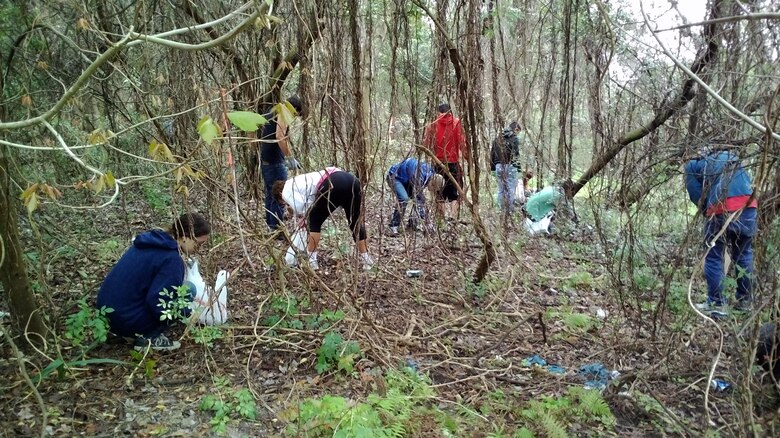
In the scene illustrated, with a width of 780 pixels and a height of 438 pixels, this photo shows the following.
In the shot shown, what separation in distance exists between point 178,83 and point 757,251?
378cm

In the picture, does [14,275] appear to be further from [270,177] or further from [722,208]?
[722,208]

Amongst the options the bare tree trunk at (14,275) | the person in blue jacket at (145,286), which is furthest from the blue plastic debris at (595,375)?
the bare tree trunk at (14,275)

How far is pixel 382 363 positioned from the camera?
10.6 feet

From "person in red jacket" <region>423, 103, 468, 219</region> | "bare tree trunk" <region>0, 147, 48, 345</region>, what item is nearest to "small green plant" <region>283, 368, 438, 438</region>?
"bare tree trunk" <region>0, 147, 48, 345</region>

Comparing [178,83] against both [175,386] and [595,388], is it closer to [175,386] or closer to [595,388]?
[175,386]

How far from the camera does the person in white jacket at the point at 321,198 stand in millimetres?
3957

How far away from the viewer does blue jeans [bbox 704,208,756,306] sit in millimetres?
3123

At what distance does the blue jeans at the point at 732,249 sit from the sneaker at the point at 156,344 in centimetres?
313

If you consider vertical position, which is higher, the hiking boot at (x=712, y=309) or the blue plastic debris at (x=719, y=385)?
the hiking boot at (x=712, y=309)

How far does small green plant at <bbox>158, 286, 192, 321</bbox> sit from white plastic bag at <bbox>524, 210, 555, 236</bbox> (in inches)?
171

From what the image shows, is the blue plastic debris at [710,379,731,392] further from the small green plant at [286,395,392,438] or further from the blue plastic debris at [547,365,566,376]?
the small green plant at [286,395,392,438]

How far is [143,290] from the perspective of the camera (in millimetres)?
3195

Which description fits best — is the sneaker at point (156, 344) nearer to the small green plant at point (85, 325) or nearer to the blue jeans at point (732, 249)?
the small green plant at point (85, 325)

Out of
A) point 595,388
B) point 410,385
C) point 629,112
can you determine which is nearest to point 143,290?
point 410,385
